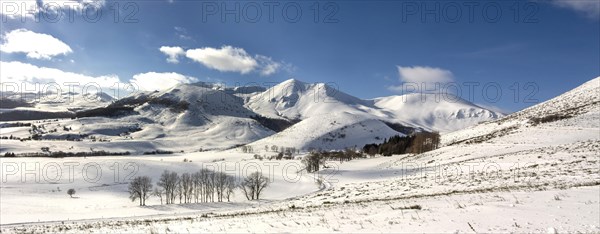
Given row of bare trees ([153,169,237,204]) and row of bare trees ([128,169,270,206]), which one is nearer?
row of bare trees ([128,169,270,206])

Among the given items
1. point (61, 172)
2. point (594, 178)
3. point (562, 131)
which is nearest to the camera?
point (594, 178)

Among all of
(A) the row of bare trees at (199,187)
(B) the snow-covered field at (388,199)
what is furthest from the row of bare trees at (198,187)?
(B) the snow-covered field at (388,199)

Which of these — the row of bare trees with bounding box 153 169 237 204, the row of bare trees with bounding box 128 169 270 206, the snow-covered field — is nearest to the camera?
the snow-covered field

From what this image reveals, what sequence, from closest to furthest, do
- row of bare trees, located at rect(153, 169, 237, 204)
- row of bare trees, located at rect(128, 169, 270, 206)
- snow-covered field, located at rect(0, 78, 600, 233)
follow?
snow-covered field, located at rect(0, 78, 600, 233), row of bare trees, located at rect(128, 169, 270, 206), row of bare trees, located at rect(153, 169, 237, 204)

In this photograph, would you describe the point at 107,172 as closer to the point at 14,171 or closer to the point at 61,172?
the point at 61,172

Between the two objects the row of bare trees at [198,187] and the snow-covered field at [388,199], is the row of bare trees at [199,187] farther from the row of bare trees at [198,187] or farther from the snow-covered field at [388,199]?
the snow-covered field at [388,199]

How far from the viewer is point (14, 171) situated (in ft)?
405

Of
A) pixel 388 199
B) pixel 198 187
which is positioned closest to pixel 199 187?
pixel 198 187

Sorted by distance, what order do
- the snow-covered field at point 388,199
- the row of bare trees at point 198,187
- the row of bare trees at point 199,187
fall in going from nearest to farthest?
1. the snow-covered field at point 388,199
2. the row of bare trees at point 199,187
3. the row of bare trees at point 198,187

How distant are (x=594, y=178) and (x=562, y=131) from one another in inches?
2891

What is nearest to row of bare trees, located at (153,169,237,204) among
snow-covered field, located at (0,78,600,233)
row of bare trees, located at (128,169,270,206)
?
row of bare trees, located at (128,169,270,206)

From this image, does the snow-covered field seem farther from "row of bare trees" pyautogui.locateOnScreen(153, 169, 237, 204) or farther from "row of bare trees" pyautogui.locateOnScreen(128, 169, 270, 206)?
"row of bare trees" pyautogui.locateOnScreen(153, 169, 237, 204)

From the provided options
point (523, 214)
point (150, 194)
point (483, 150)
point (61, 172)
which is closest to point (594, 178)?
point (523, 214)

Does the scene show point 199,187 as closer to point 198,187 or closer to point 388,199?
point 198,187
